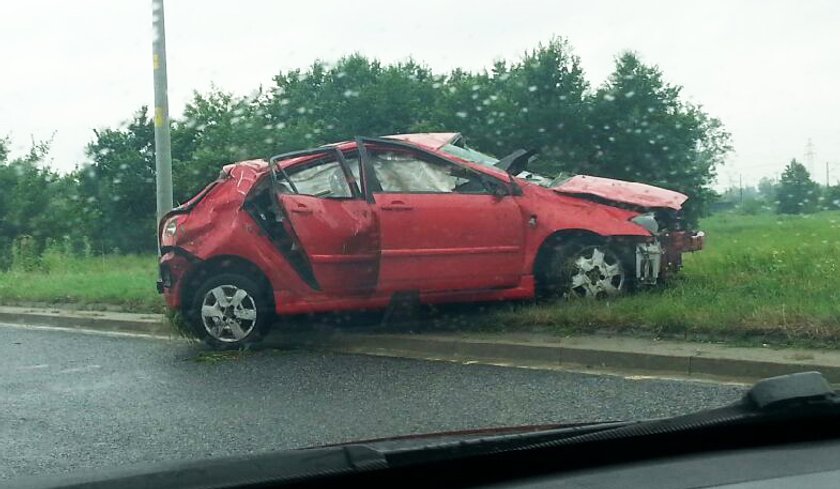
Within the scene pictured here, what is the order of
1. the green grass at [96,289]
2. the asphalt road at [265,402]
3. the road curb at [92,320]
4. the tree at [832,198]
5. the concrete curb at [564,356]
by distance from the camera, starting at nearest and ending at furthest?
1. the asphalt road at [265,402]
2. the concrete curb at [564,356]
3. the road curb at [92,320]
4. the green grass at [96,289]
5. the tree at [832,198]

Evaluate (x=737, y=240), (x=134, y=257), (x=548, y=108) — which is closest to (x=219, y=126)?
(x=134, y=257)

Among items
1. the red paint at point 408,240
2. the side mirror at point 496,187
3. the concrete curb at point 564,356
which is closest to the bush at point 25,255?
the red paint at point 408,240

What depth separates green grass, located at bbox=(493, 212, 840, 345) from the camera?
22.9 feet

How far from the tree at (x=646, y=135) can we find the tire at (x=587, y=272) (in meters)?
5.05

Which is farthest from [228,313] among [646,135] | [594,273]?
[646,135]

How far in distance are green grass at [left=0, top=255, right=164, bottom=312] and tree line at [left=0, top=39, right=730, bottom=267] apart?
66.9 inches

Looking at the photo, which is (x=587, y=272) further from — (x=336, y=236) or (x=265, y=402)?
(x=265, y=402)

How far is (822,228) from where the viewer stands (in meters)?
14.3

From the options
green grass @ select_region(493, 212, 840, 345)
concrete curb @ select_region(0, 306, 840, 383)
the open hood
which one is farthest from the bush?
green grass @ select_region(493, 212, 840, 345)

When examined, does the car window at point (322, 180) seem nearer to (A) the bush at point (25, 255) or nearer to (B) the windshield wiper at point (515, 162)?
(B) the windshield wiper at point (515, 162)

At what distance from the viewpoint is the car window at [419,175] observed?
849cm

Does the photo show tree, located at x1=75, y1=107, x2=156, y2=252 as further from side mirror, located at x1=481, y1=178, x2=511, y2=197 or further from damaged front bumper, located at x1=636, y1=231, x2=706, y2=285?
damaged front bumper, located at x1=636, y1=231, x2=706, y2=285

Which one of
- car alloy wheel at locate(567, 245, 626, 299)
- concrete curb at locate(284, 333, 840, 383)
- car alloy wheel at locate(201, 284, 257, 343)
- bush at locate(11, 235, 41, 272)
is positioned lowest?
concrete curb at locate(284, 333, 840, 383)

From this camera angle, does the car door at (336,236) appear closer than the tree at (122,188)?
Yes
